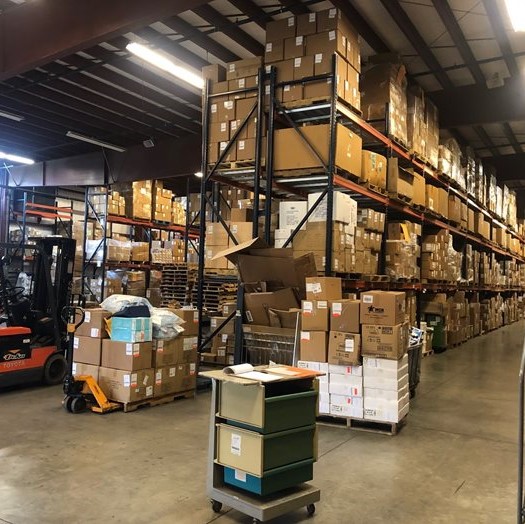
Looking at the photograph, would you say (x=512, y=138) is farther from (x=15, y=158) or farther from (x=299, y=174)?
(x=15, y=158)

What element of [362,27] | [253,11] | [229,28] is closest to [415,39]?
[362,27]

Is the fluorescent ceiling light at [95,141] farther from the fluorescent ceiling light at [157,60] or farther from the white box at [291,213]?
the white box at [291,213]

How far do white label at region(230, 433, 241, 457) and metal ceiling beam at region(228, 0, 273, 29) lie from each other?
6.56 m

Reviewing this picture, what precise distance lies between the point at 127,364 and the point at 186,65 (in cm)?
626

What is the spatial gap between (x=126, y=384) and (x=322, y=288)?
101 inches

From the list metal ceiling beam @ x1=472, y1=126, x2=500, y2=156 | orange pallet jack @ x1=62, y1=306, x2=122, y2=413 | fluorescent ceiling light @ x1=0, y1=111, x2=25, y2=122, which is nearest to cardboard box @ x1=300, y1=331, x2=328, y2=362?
orange pallet jack @ x1=62, y1=306, x2=122, y2=413

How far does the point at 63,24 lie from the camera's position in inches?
270

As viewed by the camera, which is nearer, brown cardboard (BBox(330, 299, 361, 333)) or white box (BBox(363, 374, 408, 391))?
white box (BBox(363, 374, 408, 391))

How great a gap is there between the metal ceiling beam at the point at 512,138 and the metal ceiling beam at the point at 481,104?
3.19m

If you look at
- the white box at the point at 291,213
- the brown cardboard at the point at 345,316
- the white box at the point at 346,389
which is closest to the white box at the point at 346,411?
the white box at the point at 346,389

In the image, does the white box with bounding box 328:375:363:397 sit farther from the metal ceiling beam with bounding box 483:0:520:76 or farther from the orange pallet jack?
the metal ceiling beam with bounding box 483:0:520:76

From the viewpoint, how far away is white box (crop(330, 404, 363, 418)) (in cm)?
560

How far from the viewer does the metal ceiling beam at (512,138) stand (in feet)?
46.2

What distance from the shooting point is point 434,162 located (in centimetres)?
1141
